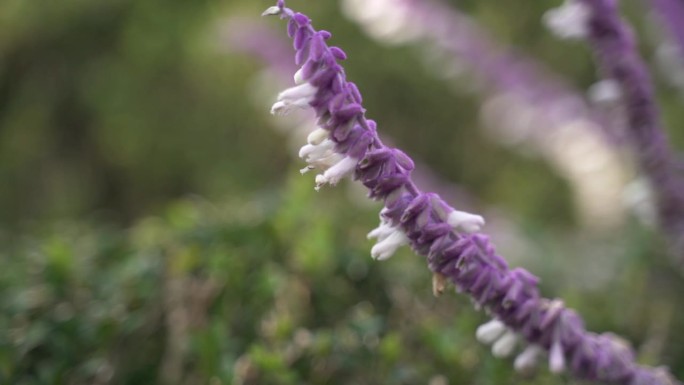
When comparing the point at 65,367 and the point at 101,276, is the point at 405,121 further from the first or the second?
the point at 65,367

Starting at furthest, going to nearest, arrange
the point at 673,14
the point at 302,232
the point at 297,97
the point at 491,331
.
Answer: the point at 302,232, the point at 673,14, the point at 491,331, the point at 297,97

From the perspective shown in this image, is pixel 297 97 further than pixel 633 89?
No

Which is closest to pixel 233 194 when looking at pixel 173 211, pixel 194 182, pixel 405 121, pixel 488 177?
pixel 194 182

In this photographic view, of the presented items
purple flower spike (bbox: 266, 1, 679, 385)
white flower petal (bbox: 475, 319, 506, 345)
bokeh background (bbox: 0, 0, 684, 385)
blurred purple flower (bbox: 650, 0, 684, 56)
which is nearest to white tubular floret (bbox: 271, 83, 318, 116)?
purple flower spike (bbox: 266, 1, 679, 385)

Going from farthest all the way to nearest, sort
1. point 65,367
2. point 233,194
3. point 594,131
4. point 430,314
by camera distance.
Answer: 1. point 233,194
2. point 594,131
3. point 430,314
4. point 65,367

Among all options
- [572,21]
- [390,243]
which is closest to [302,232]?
[572,21]

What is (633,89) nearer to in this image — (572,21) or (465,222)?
(572,21)
